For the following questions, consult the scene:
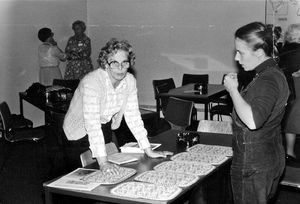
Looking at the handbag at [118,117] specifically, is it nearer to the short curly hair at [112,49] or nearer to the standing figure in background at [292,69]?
the short curly hair at [112,49]

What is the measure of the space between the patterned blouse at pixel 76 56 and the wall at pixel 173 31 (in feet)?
3.62

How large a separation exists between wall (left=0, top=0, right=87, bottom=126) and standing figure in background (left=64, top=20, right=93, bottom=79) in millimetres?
450

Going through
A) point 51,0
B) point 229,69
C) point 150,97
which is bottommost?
point 150,97

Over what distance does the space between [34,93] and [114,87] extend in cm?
291

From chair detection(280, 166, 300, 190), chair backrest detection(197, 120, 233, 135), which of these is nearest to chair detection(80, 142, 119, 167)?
chair backrest detection(197, 120, 233, 135)

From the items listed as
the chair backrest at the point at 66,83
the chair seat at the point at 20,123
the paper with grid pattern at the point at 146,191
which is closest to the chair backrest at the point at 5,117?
the chair seat at the point at 20,123

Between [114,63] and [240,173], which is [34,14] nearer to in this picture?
[114,63]

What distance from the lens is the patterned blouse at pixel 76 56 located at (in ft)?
22.6

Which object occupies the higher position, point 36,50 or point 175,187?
point 36,50

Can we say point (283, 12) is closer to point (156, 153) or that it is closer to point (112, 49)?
point (156, 153)

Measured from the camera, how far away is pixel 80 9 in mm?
7840

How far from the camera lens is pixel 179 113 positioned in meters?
4.17

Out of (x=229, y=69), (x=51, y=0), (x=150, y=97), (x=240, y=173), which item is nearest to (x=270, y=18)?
(x=229, y=69)

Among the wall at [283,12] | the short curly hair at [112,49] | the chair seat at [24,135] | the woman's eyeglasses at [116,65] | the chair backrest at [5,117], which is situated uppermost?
the wall at [283,12]
